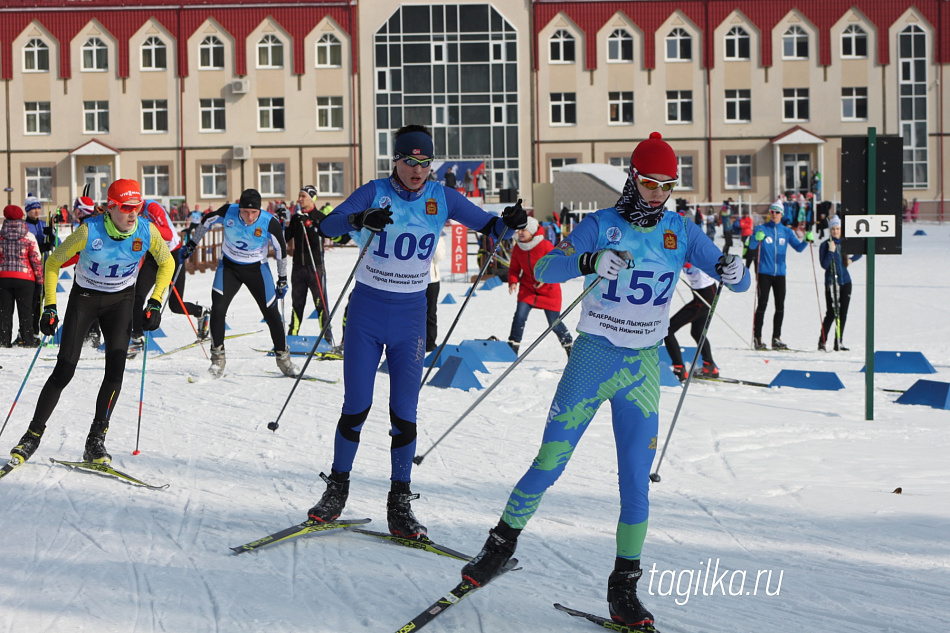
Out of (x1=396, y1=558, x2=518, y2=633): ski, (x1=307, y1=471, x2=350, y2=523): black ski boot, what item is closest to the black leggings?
(x1=307, y1=471, x2=350, y2=523): black ski boot

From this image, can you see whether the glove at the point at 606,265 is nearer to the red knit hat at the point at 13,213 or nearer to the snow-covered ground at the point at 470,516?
the snow-covered ground at the point at 470,516

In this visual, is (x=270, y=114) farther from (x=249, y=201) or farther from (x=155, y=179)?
(x=249, y=201)

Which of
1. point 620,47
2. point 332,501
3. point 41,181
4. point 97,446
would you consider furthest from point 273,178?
point 332,501

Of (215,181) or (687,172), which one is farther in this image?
(215,181)

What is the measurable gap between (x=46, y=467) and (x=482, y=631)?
375 centimetres

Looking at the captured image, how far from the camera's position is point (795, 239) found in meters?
13.4

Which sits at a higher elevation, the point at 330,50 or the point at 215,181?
the point at 330,50

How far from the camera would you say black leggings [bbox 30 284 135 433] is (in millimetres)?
6285

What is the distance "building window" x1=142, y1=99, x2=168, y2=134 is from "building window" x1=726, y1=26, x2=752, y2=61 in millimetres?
24110

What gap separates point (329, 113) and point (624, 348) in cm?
4275

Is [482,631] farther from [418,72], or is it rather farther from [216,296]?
[418,72]

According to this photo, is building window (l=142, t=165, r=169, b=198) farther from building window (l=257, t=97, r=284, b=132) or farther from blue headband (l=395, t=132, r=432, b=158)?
blue headband (l=395, t=132, r=432, b=158)

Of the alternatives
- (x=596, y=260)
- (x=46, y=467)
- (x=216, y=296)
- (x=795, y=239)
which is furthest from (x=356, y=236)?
(x=795, y=239)

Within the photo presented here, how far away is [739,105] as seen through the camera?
44812 mm
